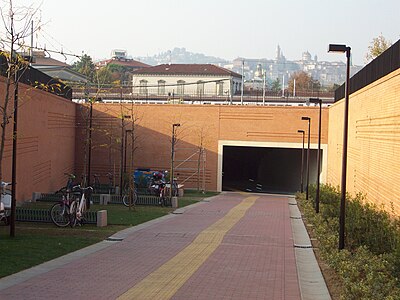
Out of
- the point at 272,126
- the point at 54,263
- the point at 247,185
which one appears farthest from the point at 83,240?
the point at 247,185

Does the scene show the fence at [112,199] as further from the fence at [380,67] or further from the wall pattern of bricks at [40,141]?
the fence at [380,67]

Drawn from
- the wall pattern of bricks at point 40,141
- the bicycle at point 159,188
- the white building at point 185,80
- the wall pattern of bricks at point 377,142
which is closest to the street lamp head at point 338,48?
the wall pattern of bricks at point 377,142

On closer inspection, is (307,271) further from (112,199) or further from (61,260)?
(112,199)

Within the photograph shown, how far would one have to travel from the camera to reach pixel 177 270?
1280 centimetres

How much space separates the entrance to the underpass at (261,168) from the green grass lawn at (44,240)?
1441 inches

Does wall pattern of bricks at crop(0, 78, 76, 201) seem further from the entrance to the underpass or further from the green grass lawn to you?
the entrance to the underpass

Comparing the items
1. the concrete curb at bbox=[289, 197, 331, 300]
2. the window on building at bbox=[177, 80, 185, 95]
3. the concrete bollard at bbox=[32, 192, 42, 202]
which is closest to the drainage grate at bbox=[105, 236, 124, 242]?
the concrete curb at bbox=[289, 197, 331, 300]

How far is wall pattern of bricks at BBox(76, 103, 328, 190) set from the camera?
47.8 metres

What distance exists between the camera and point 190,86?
100500 millimetres

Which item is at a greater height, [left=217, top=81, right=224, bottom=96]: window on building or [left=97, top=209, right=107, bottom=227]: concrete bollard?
[left=217, top=81, right=224, bottom=96]: window on building

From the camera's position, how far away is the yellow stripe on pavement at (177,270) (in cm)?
1055

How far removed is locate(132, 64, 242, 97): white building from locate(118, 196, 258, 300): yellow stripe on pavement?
78.1 meters

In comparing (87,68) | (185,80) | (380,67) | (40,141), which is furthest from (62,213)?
(185,80)

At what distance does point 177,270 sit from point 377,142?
11.7 meters
